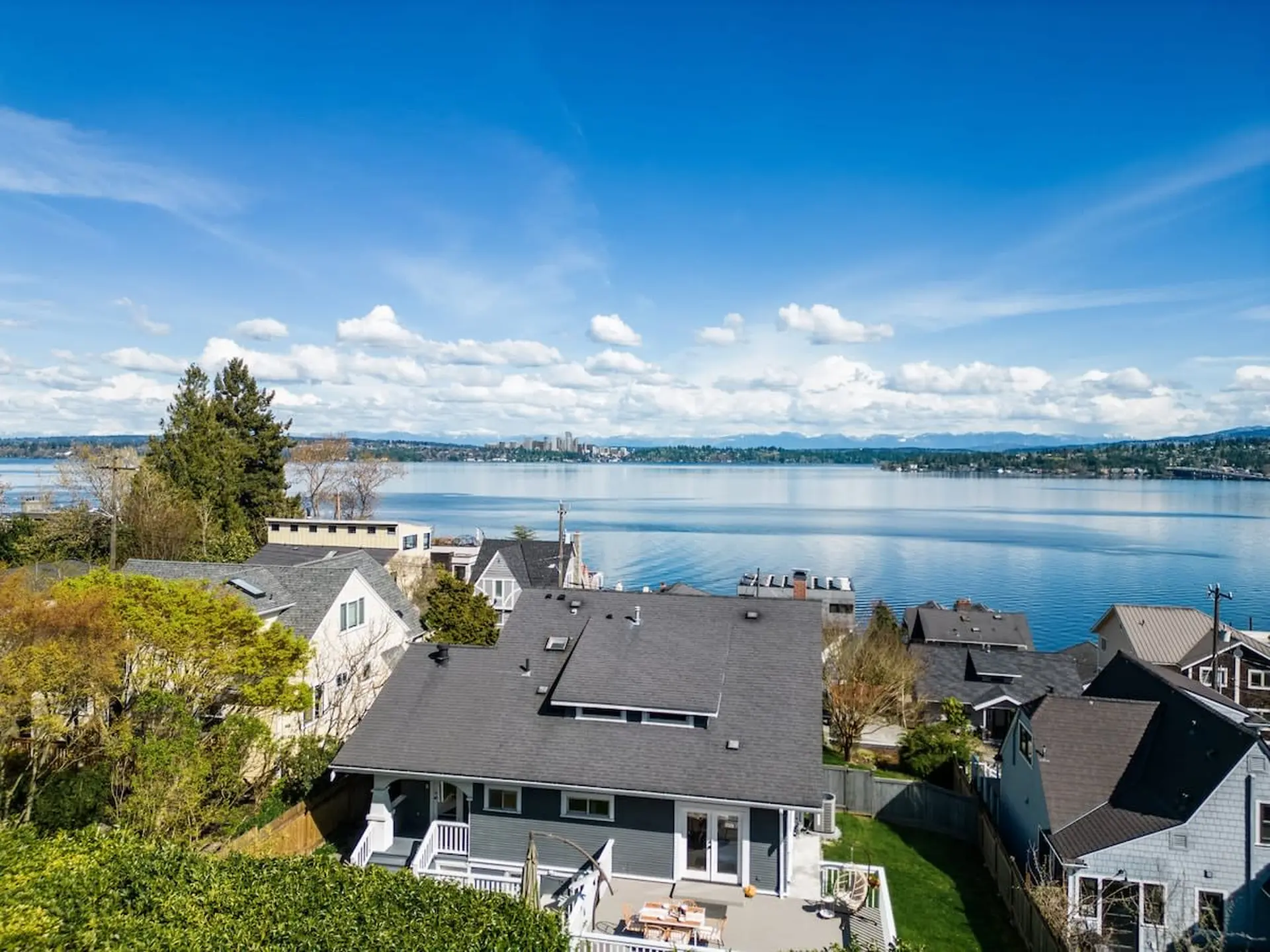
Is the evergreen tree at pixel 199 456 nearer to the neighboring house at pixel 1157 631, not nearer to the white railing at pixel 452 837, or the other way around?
the white railing at pixel 452 837

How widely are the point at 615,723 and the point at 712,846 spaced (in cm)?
360

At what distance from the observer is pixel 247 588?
2455 cm

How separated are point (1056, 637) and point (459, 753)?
57712 millimetres

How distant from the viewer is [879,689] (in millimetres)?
32125

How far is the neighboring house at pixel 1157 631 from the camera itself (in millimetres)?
45250

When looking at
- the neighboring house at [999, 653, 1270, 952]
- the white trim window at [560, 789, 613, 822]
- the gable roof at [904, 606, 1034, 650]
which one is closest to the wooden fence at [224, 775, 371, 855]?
the white trim window at [560, 789, 613, 822]

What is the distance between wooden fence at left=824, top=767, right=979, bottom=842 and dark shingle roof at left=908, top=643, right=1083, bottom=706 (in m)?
18.3

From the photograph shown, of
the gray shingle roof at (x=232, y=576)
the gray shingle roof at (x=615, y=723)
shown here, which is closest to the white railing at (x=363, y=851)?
the gray shingle roof at (x=615, y=723)

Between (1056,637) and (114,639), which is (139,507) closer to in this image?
(114,639)

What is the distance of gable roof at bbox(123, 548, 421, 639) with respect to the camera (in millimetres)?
24328

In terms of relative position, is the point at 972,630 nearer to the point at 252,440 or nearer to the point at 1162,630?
the point at 1162,630

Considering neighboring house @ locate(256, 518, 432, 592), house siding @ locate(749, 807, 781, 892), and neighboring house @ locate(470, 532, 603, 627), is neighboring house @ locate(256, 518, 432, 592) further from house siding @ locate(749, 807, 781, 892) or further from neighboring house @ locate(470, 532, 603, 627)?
house siding @ locate(749, 807, 781, 892)

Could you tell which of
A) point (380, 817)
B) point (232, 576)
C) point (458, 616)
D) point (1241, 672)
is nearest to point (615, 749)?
point (380, 817)

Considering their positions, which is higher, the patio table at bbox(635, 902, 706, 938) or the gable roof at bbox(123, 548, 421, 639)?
the gable roof at bbox(123, 548, 421, 639)
